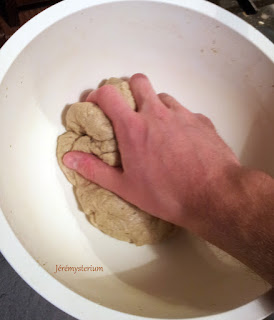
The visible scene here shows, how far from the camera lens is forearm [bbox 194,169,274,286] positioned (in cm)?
52

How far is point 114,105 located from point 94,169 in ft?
0.47

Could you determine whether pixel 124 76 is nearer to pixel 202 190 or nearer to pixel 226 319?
pixel 202 190

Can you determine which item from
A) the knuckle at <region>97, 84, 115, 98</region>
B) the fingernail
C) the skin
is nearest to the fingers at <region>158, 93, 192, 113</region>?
the skin

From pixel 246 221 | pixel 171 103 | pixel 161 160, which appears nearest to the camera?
pixel 246 221

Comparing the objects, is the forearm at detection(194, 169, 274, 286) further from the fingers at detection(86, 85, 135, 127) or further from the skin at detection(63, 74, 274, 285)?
the fingers at detection(86, 85, 135, 127)

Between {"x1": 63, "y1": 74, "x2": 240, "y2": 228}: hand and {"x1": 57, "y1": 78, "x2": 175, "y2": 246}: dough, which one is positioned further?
{"x1": 57, "y1": 78, "x2": 175, "y2": 246}: dough

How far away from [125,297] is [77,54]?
0.52 m

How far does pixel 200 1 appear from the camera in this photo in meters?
0.71

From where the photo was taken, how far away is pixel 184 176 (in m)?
0.62

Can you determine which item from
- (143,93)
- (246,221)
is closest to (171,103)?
(143,93)

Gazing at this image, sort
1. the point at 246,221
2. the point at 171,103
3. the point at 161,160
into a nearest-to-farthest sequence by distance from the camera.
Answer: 1. the point at 246,221
2. the point at 161,160
3. the point at 171,103

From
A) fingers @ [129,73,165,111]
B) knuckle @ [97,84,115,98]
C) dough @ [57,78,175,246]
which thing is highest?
knuckle @ [97,84,115,98]

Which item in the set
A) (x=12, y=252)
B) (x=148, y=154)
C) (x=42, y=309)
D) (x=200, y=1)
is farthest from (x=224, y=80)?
(x=42, y=309)

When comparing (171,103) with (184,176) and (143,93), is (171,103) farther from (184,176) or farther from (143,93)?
(184,176)
